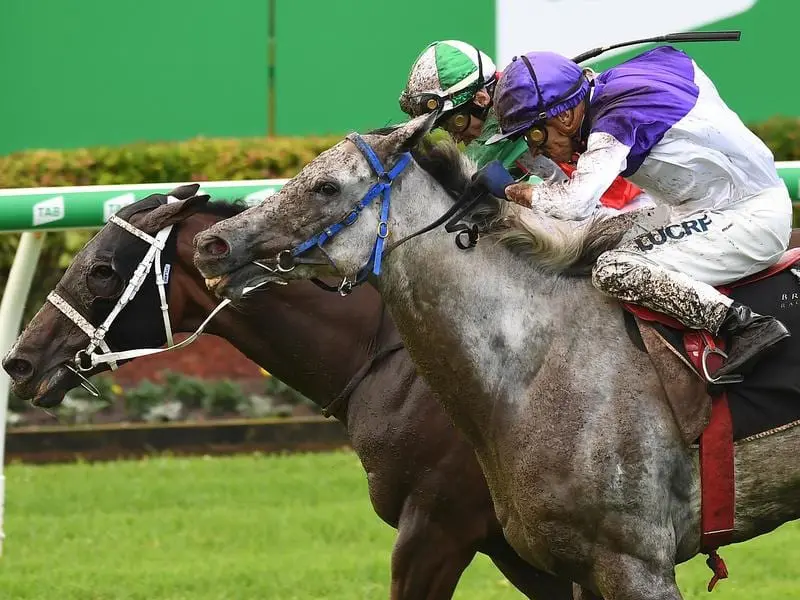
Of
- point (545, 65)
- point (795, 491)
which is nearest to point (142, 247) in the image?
point (545, 65)

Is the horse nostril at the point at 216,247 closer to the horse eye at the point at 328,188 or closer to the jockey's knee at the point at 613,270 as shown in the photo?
the horse eye at the point at 328,188

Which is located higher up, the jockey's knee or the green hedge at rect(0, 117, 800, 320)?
the jockey's knee

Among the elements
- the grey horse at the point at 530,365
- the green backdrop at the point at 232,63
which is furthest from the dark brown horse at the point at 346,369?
the green backdrop at the point at 232,63

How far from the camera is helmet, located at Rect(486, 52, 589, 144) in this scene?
388 centimetres

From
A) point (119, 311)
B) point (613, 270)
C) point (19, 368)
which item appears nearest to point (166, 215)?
point (119, 311)

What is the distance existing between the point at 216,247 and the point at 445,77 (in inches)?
43.7

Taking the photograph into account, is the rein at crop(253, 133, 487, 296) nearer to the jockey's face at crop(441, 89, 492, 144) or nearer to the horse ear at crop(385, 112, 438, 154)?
the horse ear at crop(385, 112, 438, 154)

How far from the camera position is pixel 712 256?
3.95 metres

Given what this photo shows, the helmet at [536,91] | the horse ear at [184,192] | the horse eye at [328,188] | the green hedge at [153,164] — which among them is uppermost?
the helmet at [536,91]

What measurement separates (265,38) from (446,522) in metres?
5.81

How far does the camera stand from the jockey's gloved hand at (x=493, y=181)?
3.91 metres

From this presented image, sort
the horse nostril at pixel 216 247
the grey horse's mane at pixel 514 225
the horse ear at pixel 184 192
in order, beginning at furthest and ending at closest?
the horse ear at pixel 184 192 < the grey horse's mane at pixel 514 225 < the horse nostril at pixel 216 247

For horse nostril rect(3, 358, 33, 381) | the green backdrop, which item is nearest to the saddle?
horse nostril rect(3, 358, 33, 381)

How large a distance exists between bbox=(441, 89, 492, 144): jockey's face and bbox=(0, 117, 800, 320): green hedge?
4474 millimetres
